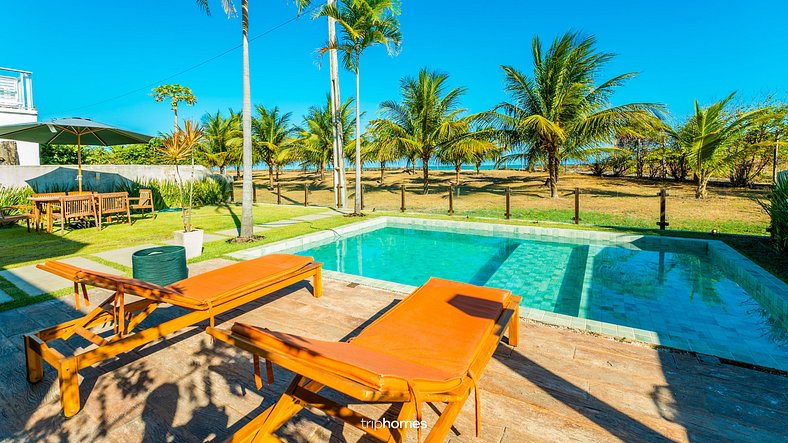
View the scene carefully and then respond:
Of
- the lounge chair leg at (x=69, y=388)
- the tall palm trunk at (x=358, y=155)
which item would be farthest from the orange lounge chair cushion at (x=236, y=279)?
the tall palm trunk at (x=358, y=155)

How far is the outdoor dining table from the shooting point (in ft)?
26.8

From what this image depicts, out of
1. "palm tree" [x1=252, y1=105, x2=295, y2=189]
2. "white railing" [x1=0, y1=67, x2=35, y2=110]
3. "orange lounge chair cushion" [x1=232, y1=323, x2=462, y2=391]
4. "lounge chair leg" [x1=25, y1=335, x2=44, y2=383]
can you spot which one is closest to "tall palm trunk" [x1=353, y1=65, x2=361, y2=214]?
"lounge chair leg" [x1=25, y1=335, x2=44, y2=383]

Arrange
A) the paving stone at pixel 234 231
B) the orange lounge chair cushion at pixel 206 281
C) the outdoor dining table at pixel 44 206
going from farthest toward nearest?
the paving stone at pixel 234 231, the outdoor dining table at pixel 44 206, the orange lounge chair cushion at pixel 206 281

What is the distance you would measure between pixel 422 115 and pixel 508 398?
16.5 meters

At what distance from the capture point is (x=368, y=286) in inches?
181

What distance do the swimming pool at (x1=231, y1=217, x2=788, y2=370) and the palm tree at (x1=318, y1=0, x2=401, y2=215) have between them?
5.45 metres

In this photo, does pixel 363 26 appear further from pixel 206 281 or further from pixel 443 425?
pixel 443 425

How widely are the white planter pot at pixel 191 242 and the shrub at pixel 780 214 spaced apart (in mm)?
9830

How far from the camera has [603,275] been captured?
20.0 ft

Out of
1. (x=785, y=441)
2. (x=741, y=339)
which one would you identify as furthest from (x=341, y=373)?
(x=741, y=339)

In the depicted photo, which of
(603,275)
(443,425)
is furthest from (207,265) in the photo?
(603,275)

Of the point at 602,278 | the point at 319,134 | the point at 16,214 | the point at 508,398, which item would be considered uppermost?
the point at 319,134

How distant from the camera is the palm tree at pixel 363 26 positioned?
10.2 metres

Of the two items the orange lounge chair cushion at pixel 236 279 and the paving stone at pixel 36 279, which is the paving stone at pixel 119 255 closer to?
the paving stone at pixel 36 279
